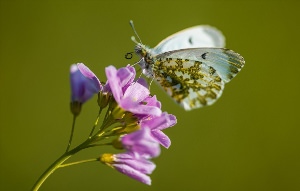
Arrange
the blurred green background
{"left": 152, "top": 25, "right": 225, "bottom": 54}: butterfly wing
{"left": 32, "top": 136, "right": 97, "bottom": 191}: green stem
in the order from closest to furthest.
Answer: {"left": 32, "top": 136, "right": 97, "bottom": 191}: green stem < {"left": 152, "top": 25, "right": 225, "bottom": 54}: butterfly wing < the blurred green background

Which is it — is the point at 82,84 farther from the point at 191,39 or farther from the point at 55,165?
the point at 191,39

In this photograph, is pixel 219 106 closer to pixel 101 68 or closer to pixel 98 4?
pixel 101 68

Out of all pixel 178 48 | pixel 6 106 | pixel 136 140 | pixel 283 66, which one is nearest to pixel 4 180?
pixel 6 106

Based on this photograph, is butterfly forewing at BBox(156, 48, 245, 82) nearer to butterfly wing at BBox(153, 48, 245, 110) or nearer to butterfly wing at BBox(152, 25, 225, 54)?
butterfly wing at BBox(153, 48, 245, 110)

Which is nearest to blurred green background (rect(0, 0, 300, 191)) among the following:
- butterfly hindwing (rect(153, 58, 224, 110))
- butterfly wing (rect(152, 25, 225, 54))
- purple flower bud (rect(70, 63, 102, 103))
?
butterfly wing (rect(152, 25, 225, 54))

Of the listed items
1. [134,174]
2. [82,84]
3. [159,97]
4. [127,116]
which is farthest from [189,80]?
[159,97]

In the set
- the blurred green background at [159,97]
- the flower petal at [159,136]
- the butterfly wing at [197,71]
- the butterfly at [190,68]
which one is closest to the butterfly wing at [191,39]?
the butterfly at [190,68]
